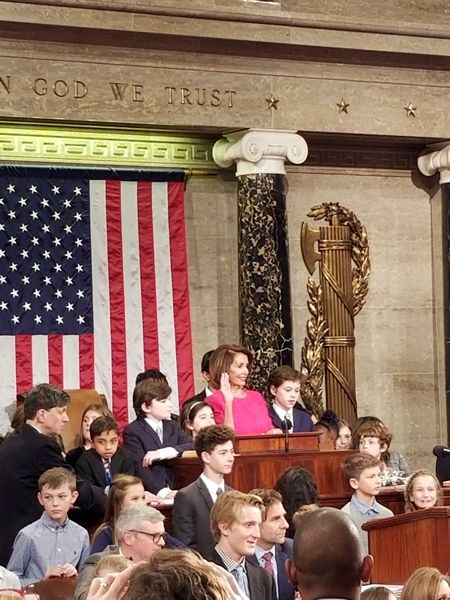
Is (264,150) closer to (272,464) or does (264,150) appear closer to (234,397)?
(234,397)

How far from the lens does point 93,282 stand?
45.8 feet

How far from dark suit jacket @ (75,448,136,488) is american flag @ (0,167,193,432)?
12.4ft

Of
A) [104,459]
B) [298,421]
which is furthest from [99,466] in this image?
[298,421]

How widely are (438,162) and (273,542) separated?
8196 mm

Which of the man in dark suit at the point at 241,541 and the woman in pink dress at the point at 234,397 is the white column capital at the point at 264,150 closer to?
the woman in pink dress at the point at 234,397

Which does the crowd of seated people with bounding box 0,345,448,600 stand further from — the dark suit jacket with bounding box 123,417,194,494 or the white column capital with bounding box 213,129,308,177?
the white column capital with bounding box 213,129,308,177

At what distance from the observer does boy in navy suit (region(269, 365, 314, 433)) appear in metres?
10.6

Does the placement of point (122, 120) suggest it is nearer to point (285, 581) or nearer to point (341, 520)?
point (285, 581)

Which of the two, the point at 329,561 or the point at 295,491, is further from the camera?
the point at 295,491

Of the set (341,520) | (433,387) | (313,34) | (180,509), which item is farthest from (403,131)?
(341,520)

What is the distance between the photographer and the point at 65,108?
43.4 feet

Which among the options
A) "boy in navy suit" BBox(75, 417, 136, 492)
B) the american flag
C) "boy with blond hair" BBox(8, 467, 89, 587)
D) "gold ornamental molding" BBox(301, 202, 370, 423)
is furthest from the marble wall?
"boy with blond hair" BBox(8, 467, 89, 587)

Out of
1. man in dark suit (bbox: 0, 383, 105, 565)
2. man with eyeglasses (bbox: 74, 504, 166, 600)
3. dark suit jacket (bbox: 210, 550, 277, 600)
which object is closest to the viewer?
man with eyeglasses (bbox: 74, 504, 166, 600)

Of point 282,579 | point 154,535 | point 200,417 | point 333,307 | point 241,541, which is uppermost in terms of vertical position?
point 333,307
